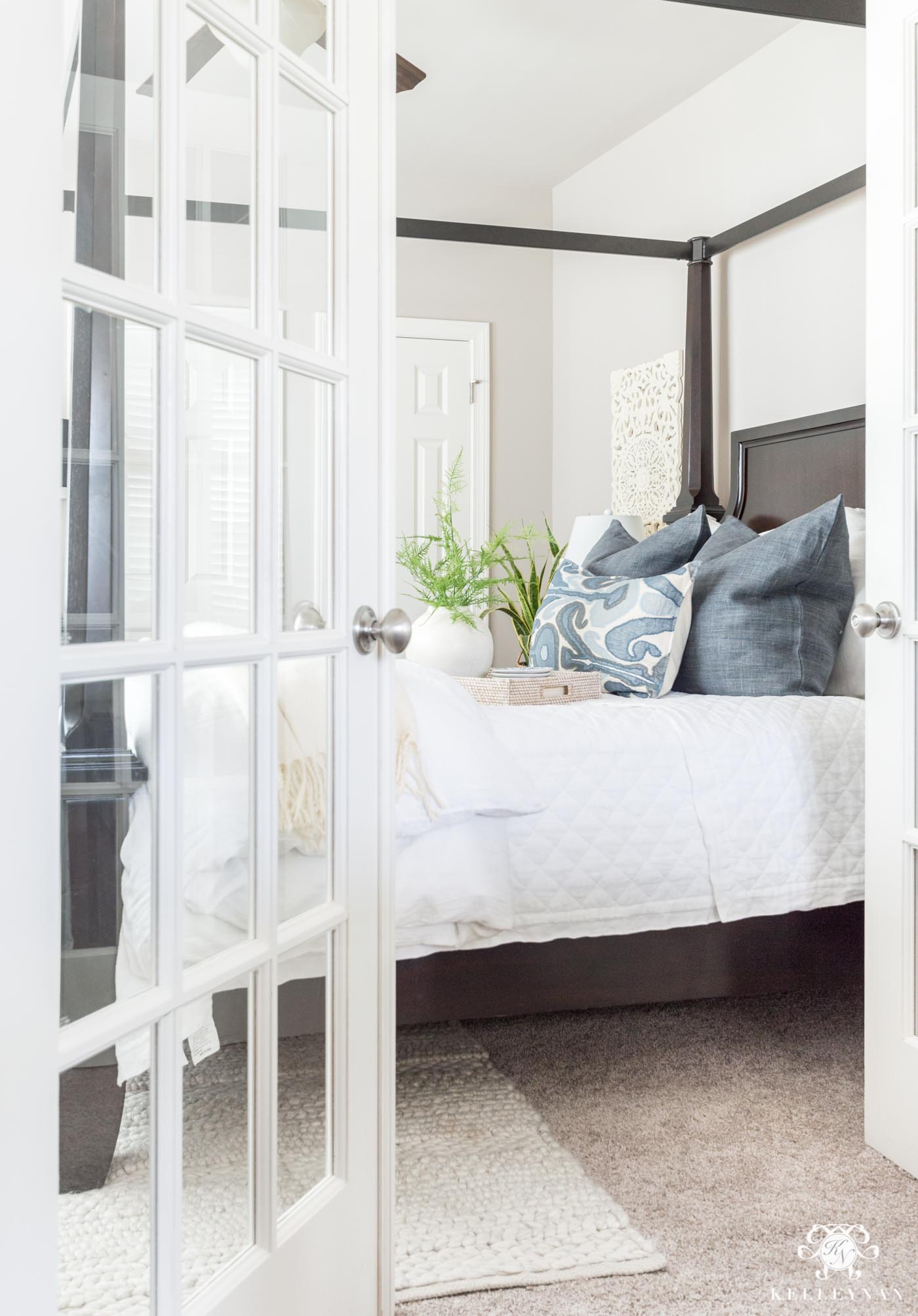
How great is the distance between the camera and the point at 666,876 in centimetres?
205

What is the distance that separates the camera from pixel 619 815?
80.1 inches

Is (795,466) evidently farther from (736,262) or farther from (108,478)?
(108,478)

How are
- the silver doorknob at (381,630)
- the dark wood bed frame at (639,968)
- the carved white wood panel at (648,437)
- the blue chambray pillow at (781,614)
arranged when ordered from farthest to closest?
the carved white wood panel at (648,437), the blue chambray pillow at (781,614), the dark wood bed frame at (639,968), the silver doorknob at (381,630)

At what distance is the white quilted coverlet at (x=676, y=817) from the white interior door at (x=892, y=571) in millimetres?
274

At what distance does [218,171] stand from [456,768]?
40.5 inches

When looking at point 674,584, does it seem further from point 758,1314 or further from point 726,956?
point 758,1314

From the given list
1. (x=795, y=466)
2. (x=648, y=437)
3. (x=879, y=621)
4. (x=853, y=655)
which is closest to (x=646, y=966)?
(x=879, y=621)

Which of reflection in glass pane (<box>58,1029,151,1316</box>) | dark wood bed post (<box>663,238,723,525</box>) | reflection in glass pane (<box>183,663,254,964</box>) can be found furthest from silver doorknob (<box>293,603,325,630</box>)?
dark wood bed post (<box>663,238,723,525</box>)

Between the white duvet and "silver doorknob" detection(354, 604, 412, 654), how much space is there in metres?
0.52

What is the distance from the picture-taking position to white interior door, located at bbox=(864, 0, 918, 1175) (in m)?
1.77

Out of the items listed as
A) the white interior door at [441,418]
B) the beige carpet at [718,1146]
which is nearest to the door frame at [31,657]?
the beige carpet at [718,1146]

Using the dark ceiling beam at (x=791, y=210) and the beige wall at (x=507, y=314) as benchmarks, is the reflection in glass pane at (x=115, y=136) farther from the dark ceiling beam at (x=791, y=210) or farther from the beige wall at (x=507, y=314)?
the beige wall at (x=507, y=314)

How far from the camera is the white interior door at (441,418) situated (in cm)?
493

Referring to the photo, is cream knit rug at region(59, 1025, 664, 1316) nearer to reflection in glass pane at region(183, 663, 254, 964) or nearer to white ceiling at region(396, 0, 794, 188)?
reflection in glass pane at region(183, 663, 254, 964)
